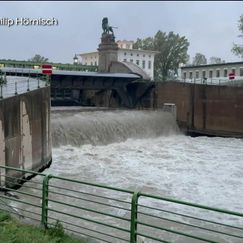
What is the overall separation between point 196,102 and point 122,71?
13.2 m

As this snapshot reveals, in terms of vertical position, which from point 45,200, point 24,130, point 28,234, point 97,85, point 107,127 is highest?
point 97,85

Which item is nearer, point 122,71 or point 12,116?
point 12,116

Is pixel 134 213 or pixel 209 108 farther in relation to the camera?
pixel 209 108

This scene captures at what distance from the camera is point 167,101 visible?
127ft

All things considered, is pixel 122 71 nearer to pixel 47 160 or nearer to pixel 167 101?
pixel 167 101

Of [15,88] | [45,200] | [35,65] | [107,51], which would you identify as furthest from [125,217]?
[107,51]

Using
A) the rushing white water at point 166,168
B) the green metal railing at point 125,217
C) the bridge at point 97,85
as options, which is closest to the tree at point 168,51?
the bridge at point 97,85

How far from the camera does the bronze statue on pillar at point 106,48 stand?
49500mm

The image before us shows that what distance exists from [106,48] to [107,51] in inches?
20.5

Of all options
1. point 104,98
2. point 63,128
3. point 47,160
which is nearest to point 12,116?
point 47,160

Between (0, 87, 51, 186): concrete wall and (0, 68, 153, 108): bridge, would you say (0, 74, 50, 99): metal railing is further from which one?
(0, 68, 153, 108): bridge

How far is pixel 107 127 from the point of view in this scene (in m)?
28.8

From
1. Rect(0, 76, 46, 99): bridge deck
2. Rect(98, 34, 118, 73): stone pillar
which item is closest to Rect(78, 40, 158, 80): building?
Rect(98, 34, 118, 73): stone pillar

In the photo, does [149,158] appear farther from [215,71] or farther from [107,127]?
[215,71]
